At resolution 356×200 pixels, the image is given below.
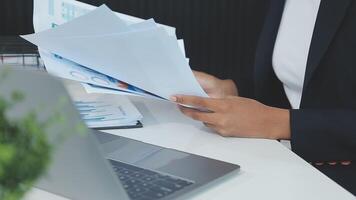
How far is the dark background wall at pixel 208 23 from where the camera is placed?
85.5 inches

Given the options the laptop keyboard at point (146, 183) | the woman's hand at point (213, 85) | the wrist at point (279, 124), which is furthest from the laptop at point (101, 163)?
the woman's hand at point (213, 85)

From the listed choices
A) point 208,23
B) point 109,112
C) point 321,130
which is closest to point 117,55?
point 109,112

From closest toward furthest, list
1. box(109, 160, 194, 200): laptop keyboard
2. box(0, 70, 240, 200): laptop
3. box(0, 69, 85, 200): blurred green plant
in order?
box(0, 69, 85, 200): blurred green plant
box(0, 70, 240, 200): laptop
box(109, 160, 194, 200): laptop keyboard

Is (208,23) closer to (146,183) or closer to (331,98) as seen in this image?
(331,98)

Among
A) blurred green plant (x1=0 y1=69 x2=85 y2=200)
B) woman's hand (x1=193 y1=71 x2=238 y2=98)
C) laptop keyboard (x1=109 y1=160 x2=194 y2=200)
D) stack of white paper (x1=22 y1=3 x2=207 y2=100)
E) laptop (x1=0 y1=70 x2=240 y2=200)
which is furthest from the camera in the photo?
woman's hand (x1=193 y1=71 x2=238 y2=98)

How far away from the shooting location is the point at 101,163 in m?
0.55

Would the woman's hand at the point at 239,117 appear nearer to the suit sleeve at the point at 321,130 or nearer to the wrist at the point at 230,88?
the suit sleeve at the point at 321,130

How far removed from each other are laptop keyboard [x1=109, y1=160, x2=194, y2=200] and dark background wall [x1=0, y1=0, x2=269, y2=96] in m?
1.39

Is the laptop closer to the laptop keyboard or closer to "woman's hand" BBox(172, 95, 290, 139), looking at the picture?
the laptop keyboard

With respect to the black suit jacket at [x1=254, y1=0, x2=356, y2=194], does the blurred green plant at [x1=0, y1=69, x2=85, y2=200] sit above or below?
above

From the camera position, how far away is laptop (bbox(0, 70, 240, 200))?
1.61 feet

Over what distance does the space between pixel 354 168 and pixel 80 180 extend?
0.72 m

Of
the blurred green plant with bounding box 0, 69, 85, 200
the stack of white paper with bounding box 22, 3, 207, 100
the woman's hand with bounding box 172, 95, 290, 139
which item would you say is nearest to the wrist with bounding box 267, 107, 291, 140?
the woman's hand with bounding box 172, 95, 290, 139

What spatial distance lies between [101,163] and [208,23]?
5.79ft
